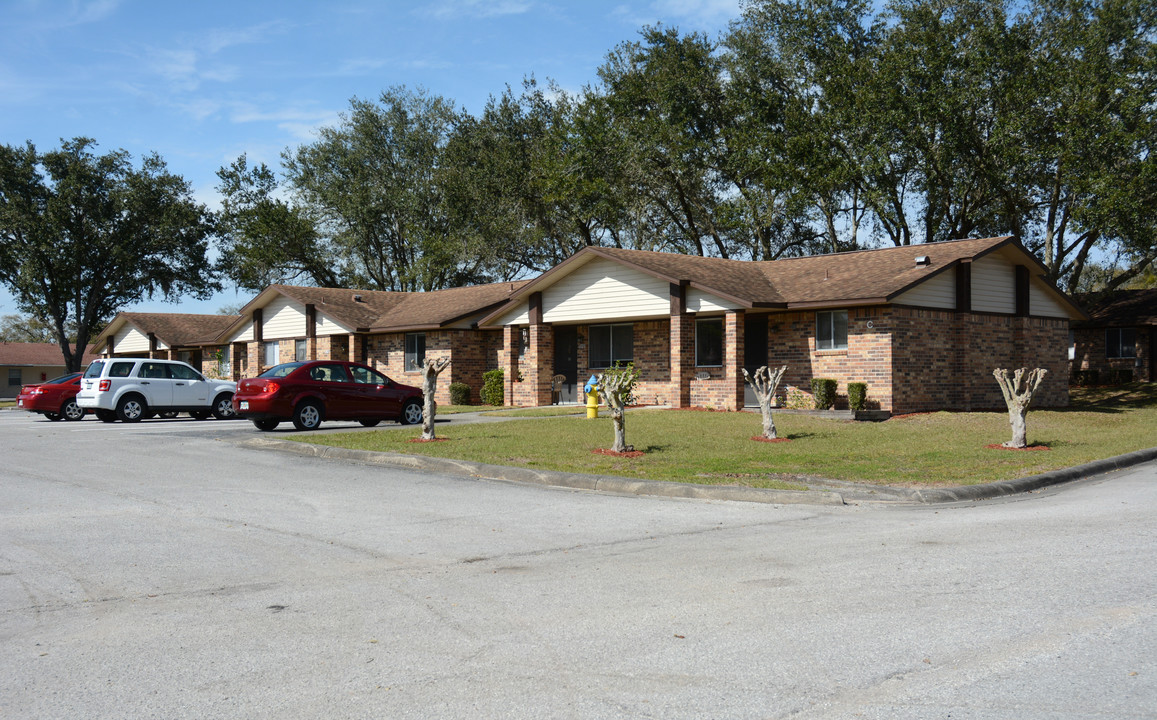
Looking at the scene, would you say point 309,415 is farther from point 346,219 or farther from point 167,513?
point 346,219

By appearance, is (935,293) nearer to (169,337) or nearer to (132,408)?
(132,408)

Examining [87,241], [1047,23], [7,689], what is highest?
[1047,23]

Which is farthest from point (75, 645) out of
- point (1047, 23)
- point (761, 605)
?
point (1047, 23)

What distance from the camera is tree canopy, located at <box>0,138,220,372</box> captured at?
53188mm

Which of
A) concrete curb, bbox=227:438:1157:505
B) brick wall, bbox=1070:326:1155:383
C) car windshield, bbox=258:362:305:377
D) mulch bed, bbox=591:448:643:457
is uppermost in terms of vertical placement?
brick wall, bbox=1070:326:1155:383

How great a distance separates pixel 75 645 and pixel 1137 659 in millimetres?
5758

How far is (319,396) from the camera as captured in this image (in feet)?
66.7

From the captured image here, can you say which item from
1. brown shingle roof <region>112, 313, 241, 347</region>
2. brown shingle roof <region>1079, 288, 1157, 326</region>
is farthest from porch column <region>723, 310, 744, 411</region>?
brown shingle roof <region>112, 313, 241, 347</region>

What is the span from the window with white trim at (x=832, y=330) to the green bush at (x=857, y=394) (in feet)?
4.42

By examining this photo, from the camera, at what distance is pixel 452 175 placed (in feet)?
157

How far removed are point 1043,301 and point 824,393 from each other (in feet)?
34.3

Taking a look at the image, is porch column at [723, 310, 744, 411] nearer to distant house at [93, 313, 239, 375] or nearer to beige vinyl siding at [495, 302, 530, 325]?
beige vinyl siding at [495, 302, 530, 325]

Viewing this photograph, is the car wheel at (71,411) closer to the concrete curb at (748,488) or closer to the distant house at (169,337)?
the concrete curb at (748,488)

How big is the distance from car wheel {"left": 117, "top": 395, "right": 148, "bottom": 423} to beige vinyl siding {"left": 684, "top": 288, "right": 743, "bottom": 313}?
14.6 m
